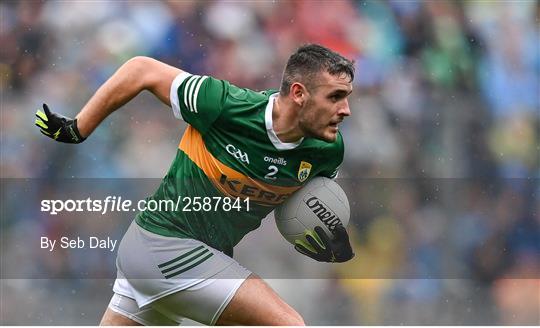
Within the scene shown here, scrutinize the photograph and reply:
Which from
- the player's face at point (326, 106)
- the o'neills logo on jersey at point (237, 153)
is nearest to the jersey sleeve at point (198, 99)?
the o'neills logo on jersey at point (237, 153)

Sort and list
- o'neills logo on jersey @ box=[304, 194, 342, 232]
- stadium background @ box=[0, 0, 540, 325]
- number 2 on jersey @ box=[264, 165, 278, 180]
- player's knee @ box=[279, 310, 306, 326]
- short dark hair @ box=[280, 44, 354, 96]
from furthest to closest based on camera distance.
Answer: stadium background @ box=[0, 0, 540, 325] < o'neills logo on jersey @ box=[304, 194, 342, 232] < number 2 on jersey @ box=[264, 165, 278, 180] < short dark hair @ box=[280, 44, 354, 96] < player's knee @ box=[279, 310, 306, 326]

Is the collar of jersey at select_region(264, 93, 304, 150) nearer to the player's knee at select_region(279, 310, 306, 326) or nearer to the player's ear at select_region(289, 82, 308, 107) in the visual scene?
the player's ear at select_region(289, 82, 308, 107)

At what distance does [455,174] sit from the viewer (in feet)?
19.9

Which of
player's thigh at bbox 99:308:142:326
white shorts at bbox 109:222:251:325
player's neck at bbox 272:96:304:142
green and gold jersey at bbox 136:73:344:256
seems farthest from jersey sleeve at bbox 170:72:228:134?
player's thigh at bbox 99:308:142:326

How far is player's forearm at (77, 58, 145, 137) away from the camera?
3.75m

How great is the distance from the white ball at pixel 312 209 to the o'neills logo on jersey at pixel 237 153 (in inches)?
11.2

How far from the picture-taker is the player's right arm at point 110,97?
371 cm

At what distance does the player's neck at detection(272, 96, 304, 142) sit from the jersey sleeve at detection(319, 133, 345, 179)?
0.18 meters

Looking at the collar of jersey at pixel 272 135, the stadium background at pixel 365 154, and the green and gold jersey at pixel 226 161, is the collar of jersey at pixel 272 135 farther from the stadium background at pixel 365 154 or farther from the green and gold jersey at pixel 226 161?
the stadium background at pixel 365 154

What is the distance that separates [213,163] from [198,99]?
0.93ft

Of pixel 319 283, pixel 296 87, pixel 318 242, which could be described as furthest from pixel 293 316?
pixel 319 283

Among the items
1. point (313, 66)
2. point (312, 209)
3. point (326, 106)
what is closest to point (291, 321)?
point (312, 209)

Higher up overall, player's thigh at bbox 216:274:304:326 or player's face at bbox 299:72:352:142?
player's face at bbox 299:72:352:142

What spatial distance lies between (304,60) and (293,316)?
42.3 inches
